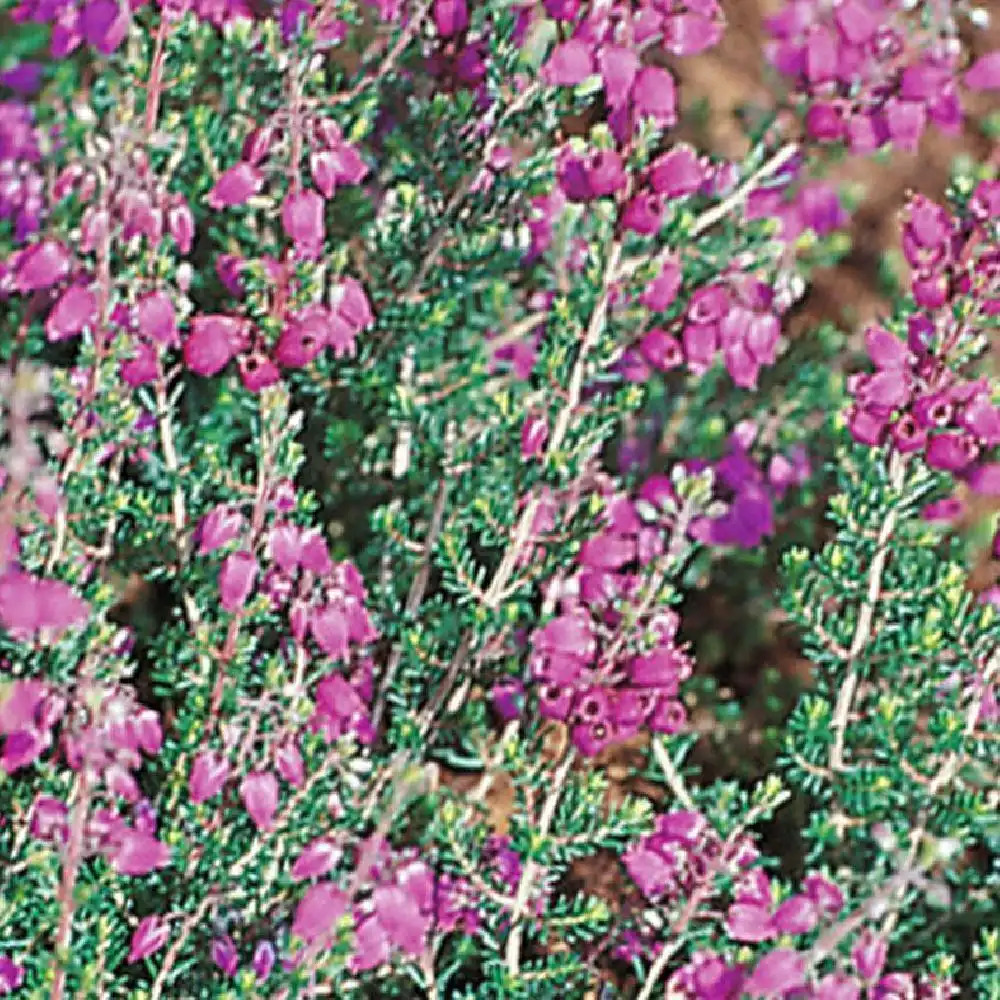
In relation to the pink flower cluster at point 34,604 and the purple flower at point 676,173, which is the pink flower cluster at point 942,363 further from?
the pink flower cluster at point 34,604

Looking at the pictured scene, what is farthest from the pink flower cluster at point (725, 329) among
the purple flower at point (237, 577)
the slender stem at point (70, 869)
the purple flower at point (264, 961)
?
the slender stem at point (70, 869)

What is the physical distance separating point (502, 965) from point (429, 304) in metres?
0.84

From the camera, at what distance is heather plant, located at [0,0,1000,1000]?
1.69 metres

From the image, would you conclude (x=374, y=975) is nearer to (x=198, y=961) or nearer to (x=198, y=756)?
(x=198, y=961)

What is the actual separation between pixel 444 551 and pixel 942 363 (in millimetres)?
565

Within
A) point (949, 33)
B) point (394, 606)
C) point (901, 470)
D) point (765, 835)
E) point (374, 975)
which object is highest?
point (949, 33)

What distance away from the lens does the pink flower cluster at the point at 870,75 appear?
197cm

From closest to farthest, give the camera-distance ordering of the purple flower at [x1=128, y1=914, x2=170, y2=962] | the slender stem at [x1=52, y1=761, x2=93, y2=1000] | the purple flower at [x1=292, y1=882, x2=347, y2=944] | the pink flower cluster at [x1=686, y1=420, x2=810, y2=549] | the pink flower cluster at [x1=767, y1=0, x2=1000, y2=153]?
the slender stem at [x1=52, y1=761, x2=93, y2=1000] → the purple flower at [x1=292, y1=882, x2=347, y2=944] → the purple flower at [x1=128, y1=914, x2=170, y2=962] → the pink flower cluster at [x1=767, y1=0, x2=1000, y2=153] → the pink flower cluster at [x1=686, y1=420, x2=810, y2=549]

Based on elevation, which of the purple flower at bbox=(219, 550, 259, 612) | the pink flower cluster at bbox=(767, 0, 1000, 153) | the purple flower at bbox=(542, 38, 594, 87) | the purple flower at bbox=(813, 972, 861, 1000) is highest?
the purple flower at bbox=(542, 38, 594, 87)

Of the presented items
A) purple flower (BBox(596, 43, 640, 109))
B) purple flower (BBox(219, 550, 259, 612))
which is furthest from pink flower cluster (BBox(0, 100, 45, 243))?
purple flower (BBox(596, 43, 640, 109))

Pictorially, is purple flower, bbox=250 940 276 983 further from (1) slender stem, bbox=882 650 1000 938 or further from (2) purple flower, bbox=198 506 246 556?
(1) slender stem, bbox=882 650 1000 938

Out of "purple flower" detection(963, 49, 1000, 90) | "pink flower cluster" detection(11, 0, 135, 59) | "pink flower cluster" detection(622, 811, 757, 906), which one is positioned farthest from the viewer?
"purple flower" detection(963, 49, 1000, 90)

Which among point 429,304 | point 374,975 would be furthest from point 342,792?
point 429,304

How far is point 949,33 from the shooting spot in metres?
2.03
